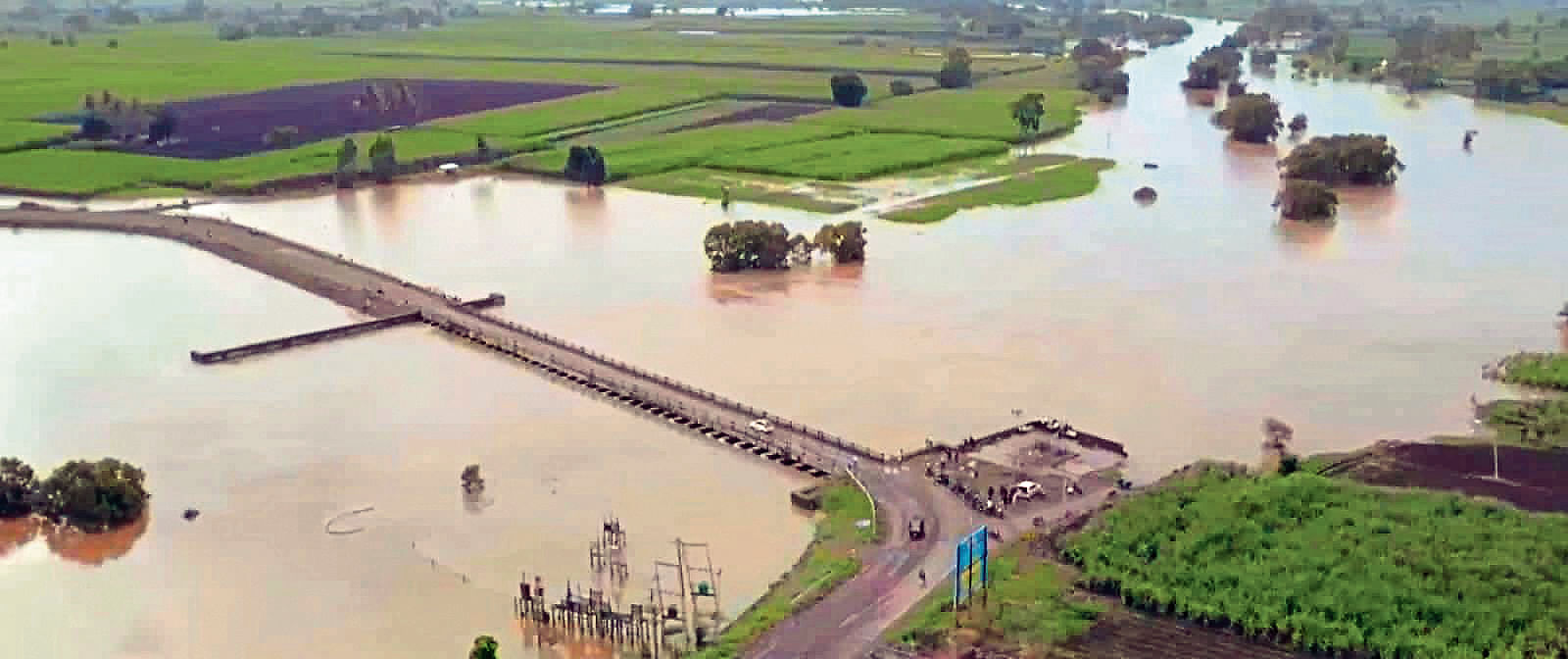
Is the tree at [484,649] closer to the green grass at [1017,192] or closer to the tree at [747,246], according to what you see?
the tree at [747,246]

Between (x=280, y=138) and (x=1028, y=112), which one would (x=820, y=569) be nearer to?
(x=1028, y=112)

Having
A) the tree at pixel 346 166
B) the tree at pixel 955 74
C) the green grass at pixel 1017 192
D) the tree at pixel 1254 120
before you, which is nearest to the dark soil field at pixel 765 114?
the tree at pixel 955 74

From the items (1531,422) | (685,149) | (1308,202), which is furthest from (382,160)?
(1531,422)

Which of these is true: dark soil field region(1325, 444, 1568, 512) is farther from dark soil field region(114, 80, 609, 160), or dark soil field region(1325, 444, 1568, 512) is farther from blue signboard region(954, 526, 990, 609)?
dark soil field region(114, 80, 609, 160)

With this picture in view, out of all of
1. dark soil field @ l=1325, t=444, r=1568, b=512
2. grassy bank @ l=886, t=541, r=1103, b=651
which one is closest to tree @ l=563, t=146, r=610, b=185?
dark soil field @ l=1325, t=444, r=1568, b=512

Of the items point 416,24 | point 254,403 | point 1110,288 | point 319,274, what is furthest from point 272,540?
point 416,24

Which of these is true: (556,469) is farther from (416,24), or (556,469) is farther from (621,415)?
(416,24)
